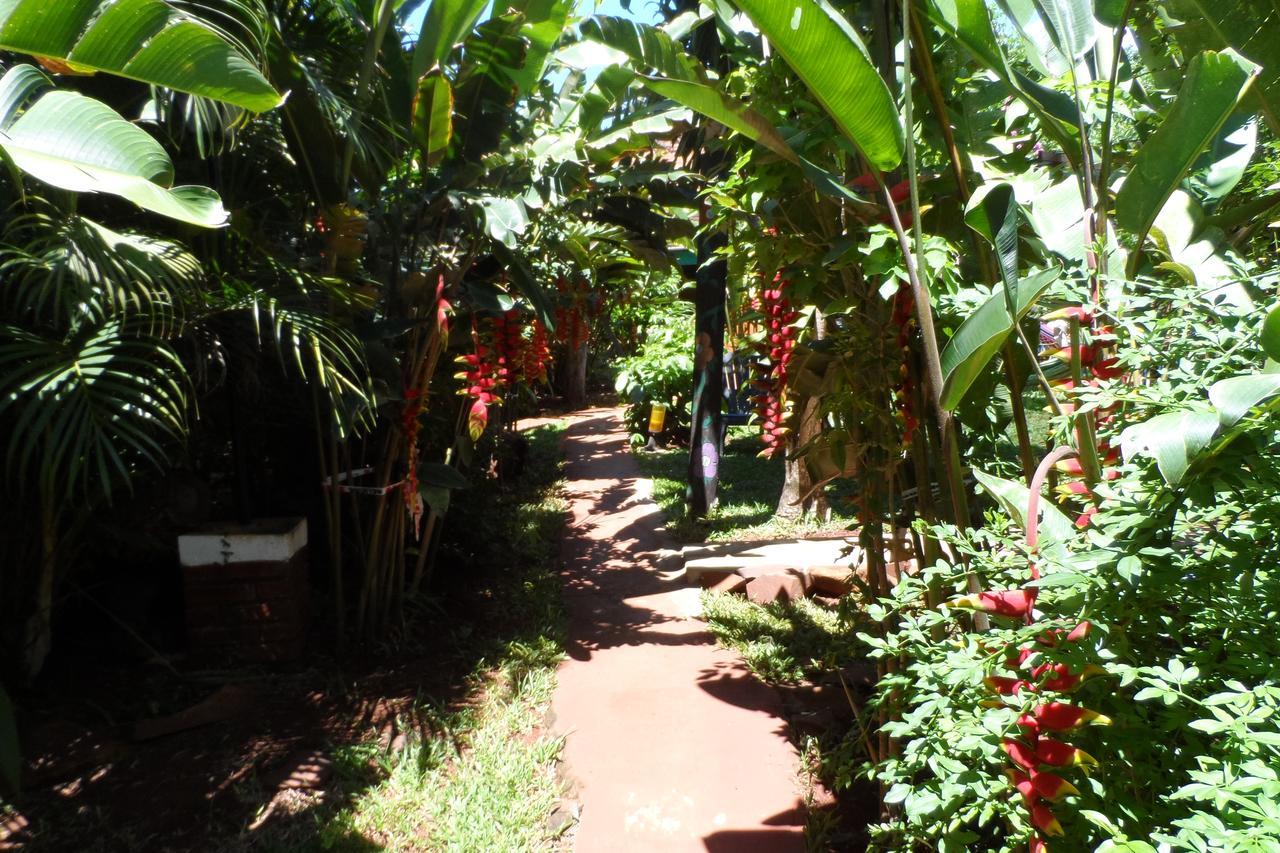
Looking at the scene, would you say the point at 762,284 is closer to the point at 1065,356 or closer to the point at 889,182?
the point at 889,182

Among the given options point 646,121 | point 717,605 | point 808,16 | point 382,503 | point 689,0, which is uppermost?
point 689,0

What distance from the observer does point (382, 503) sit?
4.06 metres

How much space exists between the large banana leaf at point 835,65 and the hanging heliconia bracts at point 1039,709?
0.80m

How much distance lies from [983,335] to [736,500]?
620cm

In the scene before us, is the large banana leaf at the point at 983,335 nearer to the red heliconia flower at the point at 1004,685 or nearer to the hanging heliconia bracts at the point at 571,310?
the red heliconia flower at the point at 1004,685

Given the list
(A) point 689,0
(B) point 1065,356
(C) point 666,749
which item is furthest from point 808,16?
(A) point 689,0

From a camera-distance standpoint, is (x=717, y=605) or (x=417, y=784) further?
(x=717, y=605)

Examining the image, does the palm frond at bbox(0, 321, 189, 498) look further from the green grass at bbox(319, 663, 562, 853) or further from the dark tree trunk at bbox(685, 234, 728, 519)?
the dark tree trunk at bbox(685, 234, 728, 519)

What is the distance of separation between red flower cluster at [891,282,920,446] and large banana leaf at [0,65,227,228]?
162 cm

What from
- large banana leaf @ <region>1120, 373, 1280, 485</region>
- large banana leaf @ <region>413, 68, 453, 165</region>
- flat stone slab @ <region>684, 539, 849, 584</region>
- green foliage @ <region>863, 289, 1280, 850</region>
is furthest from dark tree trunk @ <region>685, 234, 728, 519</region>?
large banana leaf @ <region>1120, 373, 1280, 485</region>

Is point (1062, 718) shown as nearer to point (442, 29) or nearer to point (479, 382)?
point (479, 382)

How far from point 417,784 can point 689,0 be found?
5460mm

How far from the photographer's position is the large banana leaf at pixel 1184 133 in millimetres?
1453

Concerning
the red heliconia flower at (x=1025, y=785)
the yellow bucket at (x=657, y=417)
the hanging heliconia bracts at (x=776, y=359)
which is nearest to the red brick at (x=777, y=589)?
the hanging heliconia bracts at (x=776, y=359)
